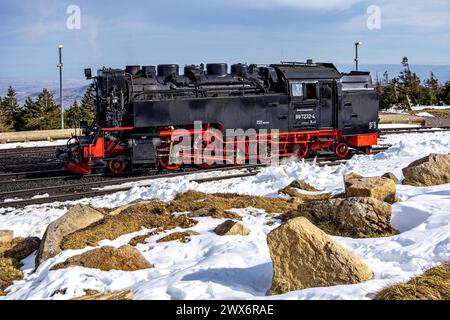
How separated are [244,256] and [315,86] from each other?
468 inches

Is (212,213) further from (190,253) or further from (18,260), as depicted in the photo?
(18,260)

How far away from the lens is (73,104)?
43.1 m

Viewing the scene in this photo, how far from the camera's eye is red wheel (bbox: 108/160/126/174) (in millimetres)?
15941

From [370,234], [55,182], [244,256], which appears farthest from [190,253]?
[55,182]

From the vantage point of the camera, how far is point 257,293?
594cm

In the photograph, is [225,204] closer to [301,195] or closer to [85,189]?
[301,195]

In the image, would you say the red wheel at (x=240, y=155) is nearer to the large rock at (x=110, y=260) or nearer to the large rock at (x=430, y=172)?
the large rock at (x=430, y=172)

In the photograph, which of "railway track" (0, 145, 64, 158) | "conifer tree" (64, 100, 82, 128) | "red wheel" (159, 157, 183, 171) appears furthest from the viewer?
"conifer tree" (64, 100, 82, 128)

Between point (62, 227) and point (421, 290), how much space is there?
5996 millimetres

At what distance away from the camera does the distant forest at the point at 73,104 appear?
1551 inches

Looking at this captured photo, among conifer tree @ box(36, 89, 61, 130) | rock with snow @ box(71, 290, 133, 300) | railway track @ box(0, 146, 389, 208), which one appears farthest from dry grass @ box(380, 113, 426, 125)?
rock with snow @ box(71, 290, 133, 300)

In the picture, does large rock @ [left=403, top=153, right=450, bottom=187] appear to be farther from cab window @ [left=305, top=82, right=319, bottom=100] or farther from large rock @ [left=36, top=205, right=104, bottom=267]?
large rock @ [left=36, top=205, right=104, bottom=267]

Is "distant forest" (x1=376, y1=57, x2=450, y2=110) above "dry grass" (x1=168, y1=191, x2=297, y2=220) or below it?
above

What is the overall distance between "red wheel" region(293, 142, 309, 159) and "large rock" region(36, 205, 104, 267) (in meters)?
9.71
